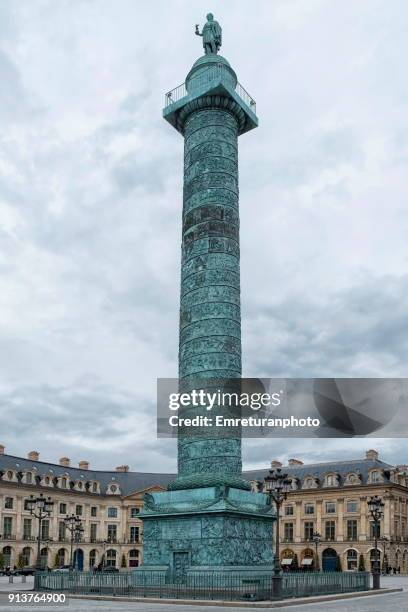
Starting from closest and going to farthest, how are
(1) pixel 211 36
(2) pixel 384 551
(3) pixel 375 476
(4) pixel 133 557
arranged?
(1) pixel 211 36 < (2) pixel 384 551 < (3) pixel 375 476 < (4) pixel 133 557

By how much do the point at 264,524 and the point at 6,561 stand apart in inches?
1602

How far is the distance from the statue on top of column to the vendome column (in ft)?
3.73

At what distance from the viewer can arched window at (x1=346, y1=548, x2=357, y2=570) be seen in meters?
65.9

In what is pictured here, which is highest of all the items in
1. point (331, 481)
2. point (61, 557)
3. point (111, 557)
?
point (331, 481)

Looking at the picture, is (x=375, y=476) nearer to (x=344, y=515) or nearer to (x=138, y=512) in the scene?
(x=344, y=515)

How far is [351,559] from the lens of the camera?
217 ft

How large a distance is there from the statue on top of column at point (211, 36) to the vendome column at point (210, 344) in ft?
3.73

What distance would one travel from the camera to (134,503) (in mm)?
75125

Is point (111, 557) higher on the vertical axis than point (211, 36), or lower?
lower

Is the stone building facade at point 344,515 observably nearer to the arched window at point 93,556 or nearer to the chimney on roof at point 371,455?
the chimney on roof at point 371,455

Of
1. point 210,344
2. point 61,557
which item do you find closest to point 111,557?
point 61,557

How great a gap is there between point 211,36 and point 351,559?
49.1m

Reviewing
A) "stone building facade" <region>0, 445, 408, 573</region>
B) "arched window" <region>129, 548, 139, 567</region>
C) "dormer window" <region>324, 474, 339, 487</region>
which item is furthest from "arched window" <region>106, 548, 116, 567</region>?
"dormer window" <region>324, 474, 339, 487</region>

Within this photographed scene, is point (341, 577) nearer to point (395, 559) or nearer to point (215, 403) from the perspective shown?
point (215, 403)
